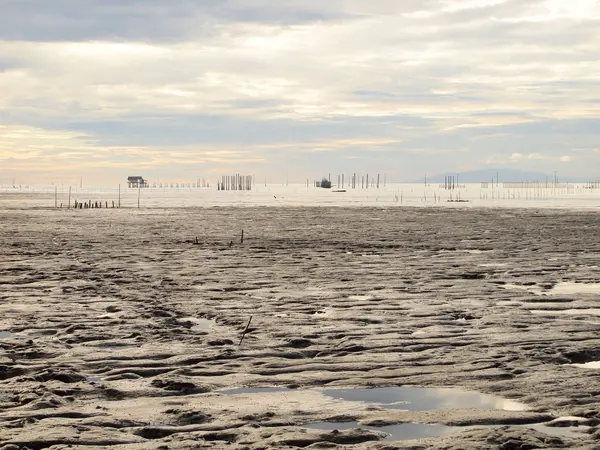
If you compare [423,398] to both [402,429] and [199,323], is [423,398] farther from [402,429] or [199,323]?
[199,323]

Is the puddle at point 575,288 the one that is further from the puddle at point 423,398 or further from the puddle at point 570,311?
the puddle at point 423,398

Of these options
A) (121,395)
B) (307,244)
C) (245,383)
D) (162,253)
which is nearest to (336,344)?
(245,383)

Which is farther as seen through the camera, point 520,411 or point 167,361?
point 167,361

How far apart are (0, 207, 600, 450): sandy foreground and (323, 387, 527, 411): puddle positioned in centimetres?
15

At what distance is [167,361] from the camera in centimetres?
921

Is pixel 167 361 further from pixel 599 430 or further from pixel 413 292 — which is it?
pixel 413 292

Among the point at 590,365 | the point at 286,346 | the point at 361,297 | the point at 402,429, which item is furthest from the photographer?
the point at 361,297

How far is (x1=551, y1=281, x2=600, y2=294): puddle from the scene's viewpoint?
14945mm

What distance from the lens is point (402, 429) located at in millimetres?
6645

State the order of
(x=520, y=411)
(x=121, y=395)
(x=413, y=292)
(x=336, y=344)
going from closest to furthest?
(x=520, y=411) → (x=121, y=395) → (x=336, y=344) → (x=413, y=292)

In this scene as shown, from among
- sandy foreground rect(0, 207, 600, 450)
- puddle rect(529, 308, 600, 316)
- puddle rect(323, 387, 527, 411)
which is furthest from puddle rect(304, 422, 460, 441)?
puddle rect(529, 308, 600, 316)

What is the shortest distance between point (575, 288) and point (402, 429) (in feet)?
32.6

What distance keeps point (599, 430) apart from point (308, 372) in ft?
10.2

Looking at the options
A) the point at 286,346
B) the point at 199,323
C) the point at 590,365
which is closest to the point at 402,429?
the point at 590,365
